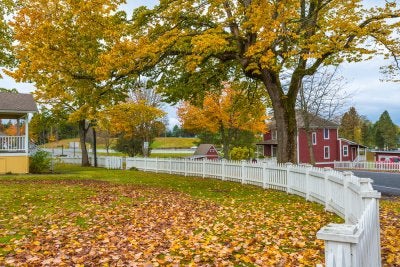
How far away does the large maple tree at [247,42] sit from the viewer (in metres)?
13.1

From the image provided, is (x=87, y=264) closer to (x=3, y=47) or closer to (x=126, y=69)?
(x=126, y=69)

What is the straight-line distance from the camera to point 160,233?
7.80 m

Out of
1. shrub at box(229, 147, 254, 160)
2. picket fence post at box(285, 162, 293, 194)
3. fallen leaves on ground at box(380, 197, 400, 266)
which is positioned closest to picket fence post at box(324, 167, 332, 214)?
fallen leaves on ground at box(380, 197, 400, 266)

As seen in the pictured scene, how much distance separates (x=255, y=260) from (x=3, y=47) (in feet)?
89.5

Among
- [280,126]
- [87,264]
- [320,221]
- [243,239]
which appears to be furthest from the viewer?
[280,126]

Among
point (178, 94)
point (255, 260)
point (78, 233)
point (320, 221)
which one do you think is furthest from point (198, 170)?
point (255, 260)

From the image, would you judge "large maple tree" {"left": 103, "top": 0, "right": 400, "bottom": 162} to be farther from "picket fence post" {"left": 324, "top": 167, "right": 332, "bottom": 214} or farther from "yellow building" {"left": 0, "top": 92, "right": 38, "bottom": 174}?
"yellow building" {"left": 0, "top": 92, "right": 38, "bottom": 174}

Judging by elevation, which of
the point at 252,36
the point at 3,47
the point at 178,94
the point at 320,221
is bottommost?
the point at 320,221

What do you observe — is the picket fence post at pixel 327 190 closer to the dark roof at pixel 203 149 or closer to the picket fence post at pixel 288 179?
the picket fence post at pixel 288 179

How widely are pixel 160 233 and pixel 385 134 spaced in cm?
10222

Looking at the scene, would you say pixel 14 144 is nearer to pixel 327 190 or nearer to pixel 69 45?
pixel 69 45

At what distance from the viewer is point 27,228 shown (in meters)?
8.09

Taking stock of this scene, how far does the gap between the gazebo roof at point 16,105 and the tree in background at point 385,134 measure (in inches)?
3620

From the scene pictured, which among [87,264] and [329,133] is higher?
[329,133]
